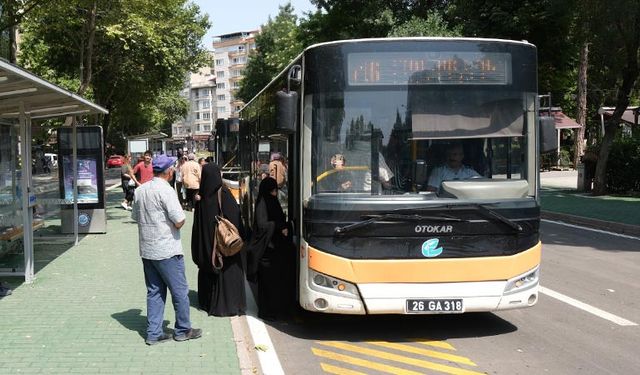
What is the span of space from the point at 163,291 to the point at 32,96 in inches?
152

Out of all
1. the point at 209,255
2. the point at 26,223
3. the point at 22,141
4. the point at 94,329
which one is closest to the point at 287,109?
the point at 209,255

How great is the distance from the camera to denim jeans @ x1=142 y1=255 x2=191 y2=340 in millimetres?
5699

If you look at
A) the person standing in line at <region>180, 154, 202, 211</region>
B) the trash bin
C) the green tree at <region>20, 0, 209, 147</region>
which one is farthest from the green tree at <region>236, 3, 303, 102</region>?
the person standing in line at <region>180, 154, 202, 211</region>

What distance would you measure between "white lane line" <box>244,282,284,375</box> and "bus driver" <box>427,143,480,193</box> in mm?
2094

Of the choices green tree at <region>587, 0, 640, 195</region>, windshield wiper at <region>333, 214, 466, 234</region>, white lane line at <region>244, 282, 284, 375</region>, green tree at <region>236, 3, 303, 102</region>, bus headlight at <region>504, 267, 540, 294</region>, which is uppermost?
green tree at <region>236, 3, 303, 102</region>

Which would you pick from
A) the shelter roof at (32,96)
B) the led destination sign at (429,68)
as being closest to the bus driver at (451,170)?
the led destination sign at (429,68)

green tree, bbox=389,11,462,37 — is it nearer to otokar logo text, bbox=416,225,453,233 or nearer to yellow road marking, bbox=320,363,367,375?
otokar logo text, bbox=416,225,453,233

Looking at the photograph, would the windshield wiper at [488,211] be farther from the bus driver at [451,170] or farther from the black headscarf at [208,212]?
the black headscarf at [208,212]

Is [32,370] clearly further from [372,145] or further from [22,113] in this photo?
[22,113]

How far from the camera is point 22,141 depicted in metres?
8.77

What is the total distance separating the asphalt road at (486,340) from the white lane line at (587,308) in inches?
0.5

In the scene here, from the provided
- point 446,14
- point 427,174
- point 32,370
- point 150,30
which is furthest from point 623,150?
point 32,370

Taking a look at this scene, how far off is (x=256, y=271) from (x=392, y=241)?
69.9 inches

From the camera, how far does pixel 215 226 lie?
6.64m
